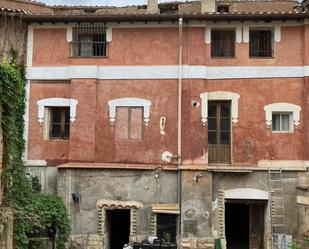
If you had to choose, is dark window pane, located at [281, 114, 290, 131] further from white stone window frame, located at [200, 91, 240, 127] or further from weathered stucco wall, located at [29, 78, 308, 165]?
white stone window frame, located at [200, 91, 240, 127]

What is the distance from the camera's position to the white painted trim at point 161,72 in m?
18.9

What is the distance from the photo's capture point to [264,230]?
19.0 meters

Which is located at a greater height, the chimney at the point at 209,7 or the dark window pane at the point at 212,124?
the chimney at the point at 209,7

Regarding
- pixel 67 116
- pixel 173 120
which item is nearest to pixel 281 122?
pixel 173 120

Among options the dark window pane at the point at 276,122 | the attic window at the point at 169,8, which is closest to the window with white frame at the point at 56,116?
the attic window at the point at 169,8

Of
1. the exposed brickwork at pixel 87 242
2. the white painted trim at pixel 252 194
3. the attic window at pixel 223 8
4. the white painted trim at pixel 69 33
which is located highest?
the attic window at pixel 223 8

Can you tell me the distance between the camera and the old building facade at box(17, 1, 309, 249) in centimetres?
1842

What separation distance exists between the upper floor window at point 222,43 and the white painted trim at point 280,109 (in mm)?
2655

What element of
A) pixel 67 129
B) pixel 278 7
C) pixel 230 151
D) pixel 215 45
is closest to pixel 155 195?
pixel 230 151

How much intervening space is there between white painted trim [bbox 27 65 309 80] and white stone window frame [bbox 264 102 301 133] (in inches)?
45.1

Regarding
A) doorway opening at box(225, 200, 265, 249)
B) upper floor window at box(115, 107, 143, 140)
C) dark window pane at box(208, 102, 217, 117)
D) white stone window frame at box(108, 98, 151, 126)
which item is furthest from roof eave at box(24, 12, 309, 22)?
doorway opening at box(225, 200, 265, 249)

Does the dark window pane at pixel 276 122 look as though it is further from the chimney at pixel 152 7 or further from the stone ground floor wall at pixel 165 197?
the chimney at pixel 152 7

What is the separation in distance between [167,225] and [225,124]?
4.58 m

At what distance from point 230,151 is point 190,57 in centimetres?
404
